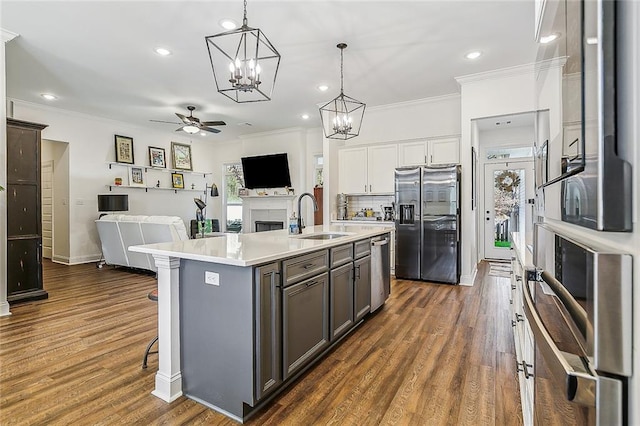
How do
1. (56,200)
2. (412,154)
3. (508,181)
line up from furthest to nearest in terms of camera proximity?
(56,200) → (508,181) → (412,154)

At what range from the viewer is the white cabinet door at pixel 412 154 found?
5.53 meters

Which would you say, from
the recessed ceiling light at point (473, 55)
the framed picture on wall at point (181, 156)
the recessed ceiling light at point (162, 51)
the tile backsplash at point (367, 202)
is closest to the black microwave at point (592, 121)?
the recessed ceiling light at point (473, 55)

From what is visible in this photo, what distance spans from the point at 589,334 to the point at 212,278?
5.85 feet

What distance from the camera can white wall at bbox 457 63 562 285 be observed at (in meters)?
4.46

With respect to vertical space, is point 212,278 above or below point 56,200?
below

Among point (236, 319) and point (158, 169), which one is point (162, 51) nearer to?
point (236, 319)

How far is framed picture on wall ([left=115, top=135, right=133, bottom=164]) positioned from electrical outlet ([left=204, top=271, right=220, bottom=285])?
6.76 meters

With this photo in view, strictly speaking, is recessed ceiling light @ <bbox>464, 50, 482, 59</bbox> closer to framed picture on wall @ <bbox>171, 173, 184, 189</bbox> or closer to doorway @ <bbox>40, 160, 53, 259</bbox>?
framed picture on wall @ <bbox>171, 173, 184, 189</bbox>

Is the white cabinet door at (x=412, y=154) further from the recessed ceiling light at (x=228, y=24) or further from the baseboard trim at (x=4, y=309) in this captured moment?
the baseboard trim at (x=4, y=309)

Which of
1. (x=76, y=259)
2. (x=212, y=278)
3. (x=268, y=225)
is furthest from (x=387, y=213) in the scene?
(x=76, y=259)

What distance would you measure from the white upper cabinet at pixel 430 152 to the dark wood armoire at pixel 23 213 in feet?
17.3

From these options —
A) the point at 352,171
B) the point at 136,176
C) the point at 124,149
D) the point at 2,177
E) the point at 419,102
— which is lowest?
the point at 2,177

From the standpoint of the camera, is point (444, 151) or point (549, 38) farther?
point (444, 151)

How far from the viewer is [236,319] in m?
1.85
